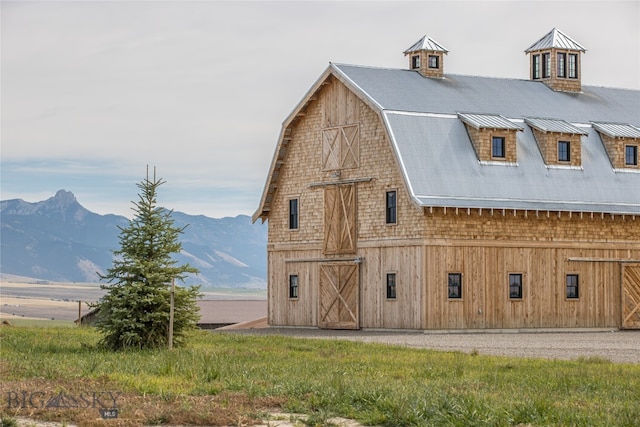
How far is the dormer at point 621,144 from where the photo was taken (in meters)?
48.1

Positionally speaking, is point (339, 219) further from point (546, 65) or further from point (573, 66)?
point (573, 66)

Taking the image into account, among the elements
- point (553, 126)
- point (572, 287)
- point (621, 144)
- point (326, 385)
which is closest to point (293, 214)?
point (553, 126)

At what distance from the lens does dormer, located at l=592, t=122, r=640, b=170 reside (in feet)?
158

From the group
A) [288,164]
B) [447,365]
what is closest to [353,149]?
[288,164]

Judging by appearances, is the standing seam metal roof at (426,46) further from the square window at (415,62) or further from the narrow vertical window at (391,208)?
the narrow vertical window at (391,208)

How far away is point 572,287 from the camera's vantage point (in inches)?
1804

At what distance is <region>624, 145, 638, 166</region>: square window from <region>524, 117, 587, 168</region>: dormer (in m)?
2.48

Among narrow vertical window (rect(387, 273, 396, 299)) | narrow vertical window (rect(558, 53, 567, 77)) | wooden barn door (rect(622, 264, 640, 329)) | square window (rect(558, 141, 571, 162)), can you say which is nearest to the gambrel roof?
square window (rect(558, 141, 571, 162))

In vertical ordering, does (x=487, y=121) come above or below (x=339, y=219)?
above

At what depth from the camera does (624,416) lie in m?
16.6

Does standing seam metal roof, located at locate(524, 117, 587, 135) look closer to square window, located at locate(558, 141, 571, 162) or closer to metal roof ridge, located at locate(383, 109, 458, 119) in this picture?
square window, located at locate(558, 141, 571, 162)

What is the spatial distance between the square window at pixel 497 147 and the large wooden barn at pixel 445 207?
0.05 meters

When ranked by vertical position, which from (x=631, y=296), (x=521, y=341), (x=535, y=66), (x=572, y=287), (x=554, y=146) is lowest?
(x=521, y=341)

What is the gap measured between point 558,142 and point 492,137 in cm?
302
